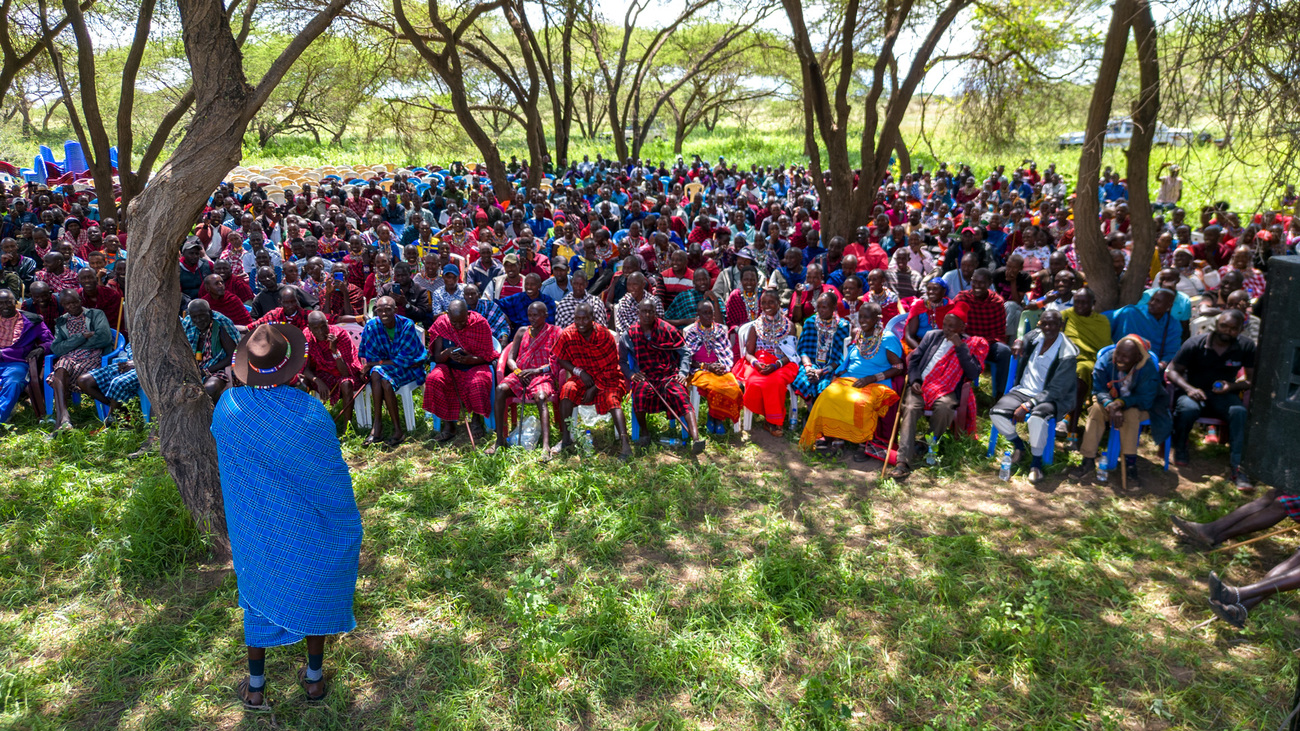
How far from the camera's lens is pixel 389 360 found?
688 centimetres

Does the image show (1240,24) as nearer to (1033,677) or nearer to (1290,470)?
(1290,470)

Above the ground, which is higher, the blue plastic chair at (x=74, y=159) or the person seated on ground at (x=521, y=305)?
the blue plastic chair at (x=74, y=159)

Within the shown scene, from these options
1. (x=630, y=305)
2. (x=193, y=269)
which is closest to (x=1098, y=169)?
(x=630, y=305)

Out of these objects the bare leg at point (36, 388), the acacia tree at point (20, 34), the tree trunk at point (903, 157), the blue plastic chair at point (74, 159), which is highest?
the acacia tree at point (20, 34)

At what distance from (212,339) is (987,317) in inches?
254

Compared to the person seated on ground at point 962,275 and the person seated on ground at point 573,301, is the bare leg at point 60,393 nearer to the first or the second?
the person seated on ground at point 573,301

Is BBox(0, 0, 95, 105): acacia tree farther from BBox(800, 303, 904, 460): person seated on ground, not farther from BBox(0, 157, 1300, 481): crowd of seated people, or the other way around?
BBox(800, 303, 904, 460): person seated on ground

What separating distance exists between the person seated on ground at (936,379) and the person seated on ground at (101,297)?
685cm

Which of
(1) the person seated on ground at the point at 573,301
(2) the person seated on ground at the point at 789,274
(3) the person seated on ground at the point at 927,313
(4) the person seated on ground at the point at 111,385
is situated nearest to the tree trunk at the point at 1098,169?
(3) the person seated on ground at the point at 927,313

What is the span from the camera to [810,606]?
433 cm

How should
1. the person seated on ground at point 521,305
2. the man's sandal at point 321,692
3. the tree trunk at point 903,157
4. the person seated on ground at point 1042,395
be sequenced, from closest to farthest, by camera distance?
1. the man's sandal at point 321,692
2. the person seated on ground at point 1042,395
3. the person seated on ground at point 521,305
4. the tree trunk at point 903,157

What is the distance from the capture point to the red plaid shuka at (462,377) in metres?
6.62

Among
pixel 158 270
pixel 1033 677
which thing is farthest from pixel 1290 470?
pixel 158 270

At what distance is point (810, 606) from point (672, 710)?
1032 mm
